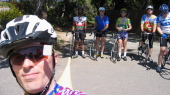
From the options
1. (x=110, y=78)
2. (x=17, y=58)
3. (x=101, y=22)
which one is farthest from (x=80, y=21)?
(x=17, y=58)

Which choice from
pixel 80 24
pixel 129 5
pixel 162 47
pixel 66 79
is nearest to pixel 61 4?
pixel 129 5

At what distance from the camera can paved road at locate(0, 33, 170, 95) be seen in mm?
4453

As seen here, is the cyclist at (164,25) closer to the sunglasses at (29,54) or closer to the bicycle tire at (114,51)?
the bicycle tire at (114,51)

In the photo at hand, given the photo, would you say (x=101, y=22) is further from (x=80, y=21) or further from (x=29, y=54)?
(x=29, y=54)

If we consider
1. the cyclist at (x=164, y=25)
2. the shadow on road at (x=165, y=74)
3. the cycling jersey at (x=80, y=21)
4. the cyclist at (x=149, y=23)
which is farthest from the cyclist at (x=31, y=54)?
the cyclist at (x=149, y=23)

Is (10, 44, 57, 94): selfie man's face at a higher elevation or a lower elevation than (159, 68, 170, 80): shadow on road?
higher

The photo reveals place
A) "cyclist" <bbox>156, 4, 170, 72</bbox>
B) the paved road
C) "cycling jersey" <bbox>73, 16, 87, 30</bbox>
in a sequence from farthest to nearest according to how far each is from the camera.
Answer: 1. "cycling jersey" <bbox>73, 16, 87, 30</bbox>
2. "cyclist" <bbox>156, 4, 170, 72</bbox>
3. the paved road

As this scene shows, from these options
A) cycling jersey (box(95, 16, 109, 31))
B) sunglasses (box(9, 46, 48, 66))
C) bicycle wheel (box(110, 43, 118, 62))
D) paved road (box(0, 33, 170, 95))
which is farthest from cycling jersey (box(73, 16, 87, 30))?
sunglasses (box(9, 46, 48, 66))

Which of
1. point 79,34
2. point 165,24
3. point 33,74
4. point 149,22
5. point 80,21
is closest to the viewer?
point 33,74

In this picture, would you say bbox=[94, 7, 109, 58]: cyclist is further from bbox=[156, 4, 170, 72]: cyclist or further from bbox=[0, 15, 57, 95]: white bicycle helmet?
bbox=[0, 15, 57, 95]: white bicycle helmet

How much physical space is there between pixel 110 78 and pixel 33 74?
164 inches

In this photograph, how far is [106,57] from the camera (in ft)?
24.8

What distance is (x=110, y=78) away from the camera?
528cm

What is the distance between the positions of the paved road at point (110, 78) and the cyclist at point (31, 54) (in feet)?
6.71
